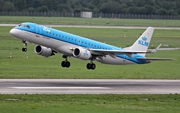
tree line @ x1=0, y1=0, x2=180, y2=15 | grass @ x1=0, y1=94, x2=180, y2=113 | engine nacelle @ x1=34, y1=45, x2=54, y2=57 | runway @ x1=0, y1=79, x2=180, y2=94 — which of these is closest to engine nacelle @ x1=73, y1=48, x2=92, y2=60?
runway @ x1=0, y1=79, x2=180, y2=94

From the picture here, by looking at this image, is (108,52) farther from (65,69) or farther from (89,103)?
(89,103)

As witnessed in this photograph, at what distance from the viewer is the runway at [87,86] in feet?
138

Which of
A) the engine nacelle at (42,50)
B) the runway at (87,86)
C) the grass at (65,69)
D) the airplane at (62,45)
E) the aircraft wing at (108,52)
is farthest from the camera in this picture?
the grass at (65,69)

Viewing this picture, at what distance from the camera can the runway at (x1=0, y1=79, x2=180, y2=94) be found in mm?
41938

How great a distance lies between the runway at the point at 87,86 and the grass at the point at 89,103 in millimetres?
2960

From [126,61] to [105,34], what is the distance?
43977 mm

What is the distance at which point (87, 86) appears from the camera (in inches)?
1812

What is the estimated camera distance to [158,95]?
40.2 m

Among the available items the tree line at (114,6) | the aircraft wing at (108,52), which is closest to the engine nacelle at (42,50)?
Answer: the aircraft wing at (108,52)

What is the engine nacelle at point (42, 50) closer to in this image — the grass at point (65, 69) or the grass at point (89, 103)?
the grass at point (65, 69)

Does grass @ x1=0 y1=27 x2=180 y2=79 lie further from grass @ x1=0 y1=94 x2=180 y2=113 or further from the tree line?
the tree line

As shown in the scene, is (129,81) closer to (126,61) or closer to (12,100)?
(126,61)

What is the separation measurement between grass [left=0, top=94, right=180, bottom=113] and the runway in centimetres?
296

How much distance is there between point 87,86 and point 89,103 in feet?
36.1
